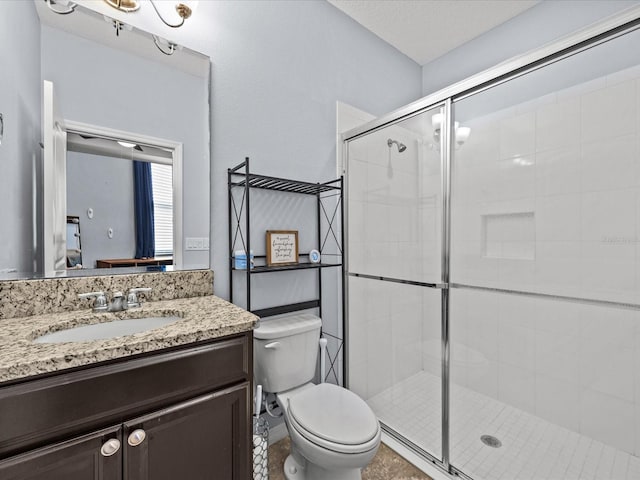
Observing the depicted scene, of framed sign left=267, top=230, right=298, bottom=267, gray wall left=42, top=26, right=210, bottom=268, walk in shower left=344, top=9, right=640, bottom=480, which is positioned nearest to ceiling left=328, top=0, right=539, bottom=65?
walk in shower left=344, top=9, right=640, bottom=480

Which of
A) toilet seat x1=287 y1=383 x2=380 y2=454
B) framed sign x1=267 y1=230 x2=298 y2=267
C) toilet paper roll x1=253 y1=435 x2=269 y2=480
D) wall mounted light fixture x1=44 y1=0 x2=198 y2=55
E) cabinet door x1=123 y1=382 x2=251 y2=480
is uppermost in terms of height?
wall mounted light fixture x1=44 y1=0 x2=198 y2=55

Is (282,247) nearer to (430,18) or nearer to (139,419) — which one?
(139,419)

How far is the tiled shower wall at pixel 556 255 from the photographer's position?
1.22 m

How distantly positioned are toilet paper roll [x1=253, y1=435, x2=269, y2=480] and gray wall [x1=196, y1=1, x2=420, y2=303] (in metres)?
0.65

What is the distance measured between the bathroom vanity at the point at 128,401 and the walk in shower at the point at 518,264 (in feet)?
3.47

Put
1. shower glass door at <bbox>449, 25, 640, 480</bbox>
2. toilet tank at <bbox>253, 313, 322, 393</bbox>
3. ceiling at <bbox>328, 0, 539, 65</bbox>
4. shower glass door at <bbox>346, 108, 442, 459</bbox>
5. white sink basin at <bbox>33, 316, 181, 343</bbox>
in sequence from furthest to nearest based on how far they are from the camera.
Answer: ceiling at <bbox>328, 0, 539, 65</bbox> < shower glass door at <bbox>346, 108, 442, 459</bbox> < toilet tank at <bbox>253, 313, 322, 393</bbox> < shower glass door at <bbox>449, 25, 640, 480</bbox> < white sink basin at <bbox>33, 316, 181, 343</bbox>

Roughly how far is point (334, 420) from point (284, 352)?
1.24 ft

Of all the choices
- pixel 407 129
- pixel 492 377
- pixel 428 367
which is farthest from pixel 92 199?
pixel 492 377

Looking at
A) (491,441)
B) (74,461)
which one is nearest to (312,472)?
(491,441)

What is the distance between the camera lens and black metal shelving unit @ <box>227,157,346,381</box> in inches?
59.0

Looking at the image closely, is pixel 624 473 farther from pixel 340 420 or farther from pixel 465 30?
pixel 465 30

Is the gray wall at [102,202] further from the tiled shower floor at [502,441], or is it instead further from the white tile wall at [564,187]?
the tiled shower floor at [502,441]

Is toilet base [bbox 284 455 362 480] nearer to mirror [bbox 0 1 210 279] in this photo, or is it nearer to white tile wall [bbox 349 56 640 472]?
white tile wall [bbox 349 56 640 472]

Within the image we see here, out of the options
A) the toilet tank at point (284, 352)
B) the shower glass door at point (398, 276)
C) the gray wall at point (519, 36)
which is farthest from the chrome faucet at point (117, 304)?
the gray wall at point (519, 36)
